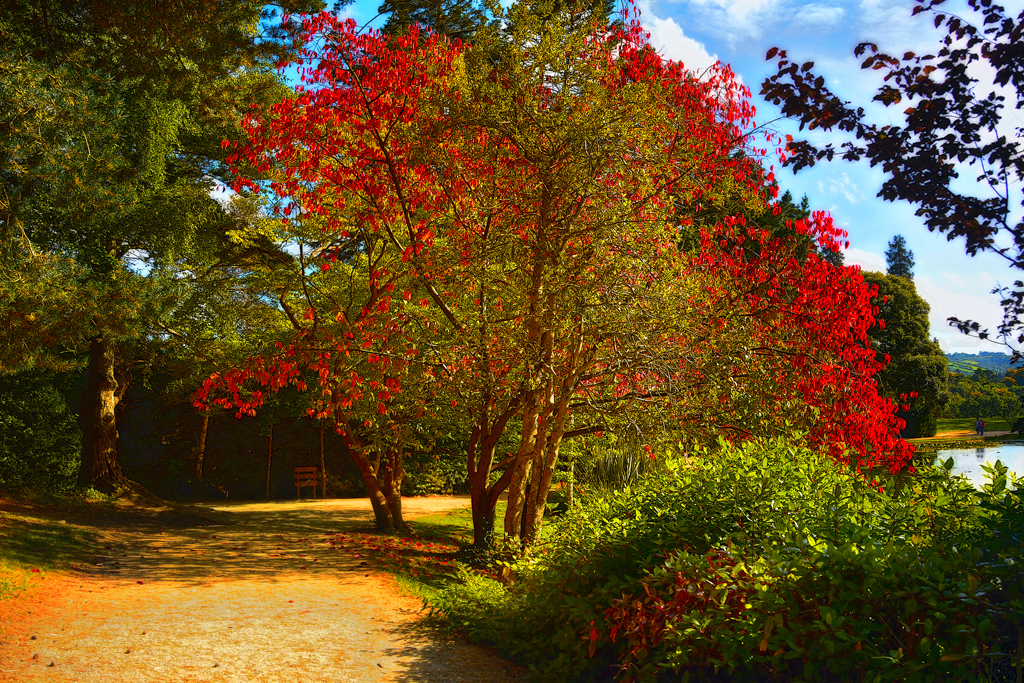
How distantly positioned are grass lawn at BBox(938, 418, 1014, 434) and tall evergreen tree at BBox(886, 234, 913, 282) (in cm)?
1777

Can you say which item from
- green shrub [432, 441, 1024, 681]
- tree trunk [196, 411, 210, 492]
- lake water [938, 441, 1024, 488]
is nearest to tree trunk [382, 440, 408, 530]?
tree trunk [196, 411, 210, 492]

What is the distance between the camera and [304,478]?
1892cm

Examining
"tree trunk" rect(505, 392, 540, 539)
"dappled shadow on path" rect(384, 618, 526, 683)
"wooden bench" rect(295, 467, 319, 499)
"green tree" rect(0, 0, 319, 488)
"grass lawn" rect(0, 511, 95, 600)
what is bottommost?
"dappled shadow on path" rect(384, 618, 526, 683)

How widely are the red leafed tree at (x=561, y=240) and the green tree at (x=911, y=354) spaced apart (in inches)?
944

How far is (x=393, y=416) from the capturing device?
1121cm

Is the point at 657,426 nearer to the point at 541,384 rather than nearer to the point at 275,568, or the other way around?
the point at 541,384

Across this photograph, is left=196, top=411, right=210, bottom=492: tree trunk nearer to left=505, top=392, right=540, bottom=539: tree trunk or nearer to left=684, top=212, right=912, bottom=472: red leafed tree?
left=505, top=392, right=540, bottom=539: tree trunk

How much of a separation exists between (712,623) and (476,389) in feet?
14.5

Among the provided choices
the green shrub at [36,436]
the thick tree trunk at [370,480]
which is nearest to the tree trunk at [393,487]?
the thick tree trunk at [370,480]

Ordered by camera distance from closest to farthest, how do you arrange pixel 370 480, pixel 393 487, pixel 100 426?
pixel 370 480 < pixel 393 487 < pixel 100 426

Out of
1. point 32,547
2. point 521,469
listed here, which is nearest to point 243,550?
point 32,547

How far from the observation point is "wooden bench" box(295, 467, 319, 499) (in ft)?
61.2

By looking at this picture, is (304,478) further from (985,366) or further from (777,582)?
(985,366)

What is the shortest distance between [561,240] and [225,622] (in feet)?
16.2
